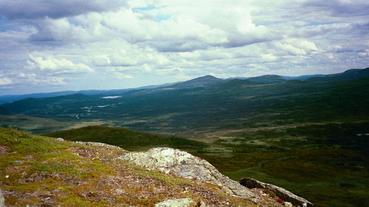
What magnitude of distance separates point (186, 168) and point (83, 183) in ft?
42.0

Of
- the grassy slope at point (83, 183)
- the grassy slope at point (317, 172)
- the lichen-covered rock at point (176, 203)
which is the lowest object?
the grassy slope at point (317, 172)

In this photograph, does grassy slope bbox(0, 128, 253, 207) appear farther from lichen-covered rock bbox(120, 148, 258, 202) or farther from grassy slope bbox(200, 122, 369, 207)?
grassy slope bbox(200, 122, 369, 207)

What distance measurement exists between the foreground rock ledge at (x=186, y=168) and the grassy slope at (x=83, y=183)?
225 centimetres

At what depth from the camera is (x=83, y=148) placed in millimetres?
55312

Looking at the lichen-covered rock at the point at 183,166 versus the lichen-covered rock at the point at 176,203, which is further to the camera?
the lichen-covered rock at the point at 183,166

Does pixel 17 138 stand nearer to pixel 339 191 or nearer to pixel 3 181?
pixel 3 181

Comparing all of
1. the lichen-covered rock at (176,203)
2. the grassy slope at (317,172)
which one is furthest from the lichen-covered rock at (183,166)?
the grassy slope at (317,172)

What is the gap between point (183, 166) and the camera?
4894cm

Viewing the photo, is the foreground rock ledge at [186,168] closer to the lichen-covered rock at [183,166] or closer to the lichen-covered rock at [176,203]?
the lichen-covered rock at [183,166]

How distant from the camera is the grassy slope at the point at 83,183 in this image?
36.1 metres

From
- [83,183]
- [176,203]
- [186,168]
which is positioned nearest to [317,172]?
[186,168]

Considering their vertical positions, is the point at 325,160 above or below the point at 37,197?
below

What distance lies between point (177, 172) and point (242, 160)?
121285 mm

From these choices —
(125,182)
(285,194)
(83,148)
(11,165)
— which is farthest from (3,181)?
(285,194)
